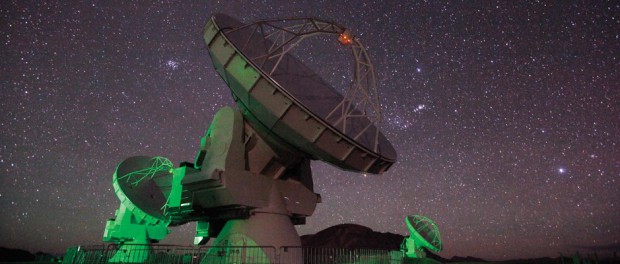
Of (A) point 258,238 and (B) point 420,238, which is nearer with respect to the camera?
(A) point 258,238

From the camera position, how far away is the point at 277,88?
11.0m

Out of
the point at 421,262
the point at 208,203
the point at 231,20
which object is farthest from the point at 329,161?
the point at 421,262

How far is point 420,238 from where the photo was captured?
76.7 ft

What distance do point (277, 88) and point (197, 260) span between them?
215 inches

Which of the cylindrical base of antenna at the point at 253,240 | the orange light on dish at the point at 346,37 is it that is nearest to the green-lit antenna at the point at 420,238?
the cylindrical base of antenna at the point at 253,240

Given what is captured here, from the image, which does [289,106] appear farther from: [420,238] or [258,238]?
[420,238]

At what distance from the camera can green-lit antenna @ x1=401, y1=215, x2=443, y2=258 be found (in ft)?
76.6

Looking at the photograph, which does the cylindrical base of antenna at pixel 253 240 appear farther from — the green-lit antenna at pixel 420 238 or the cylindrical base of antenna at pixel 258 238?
the green-lit antenna at pixel 420 238

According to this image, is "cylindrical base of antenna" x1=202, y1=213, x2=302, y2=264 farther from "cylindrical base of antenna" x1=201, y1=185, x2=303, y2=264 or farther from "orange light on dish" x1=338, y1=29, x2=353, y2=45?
"orange light on dish" x1=338, y1=29, x2=353, y2=45

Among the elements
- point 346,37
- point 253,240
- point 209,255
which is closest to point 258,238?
point 253,240

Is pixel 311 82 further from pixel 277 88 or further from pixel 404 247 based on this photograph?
pixel 404 247

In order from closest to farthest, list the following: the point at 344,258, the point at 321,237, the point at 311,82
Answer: the point at 344,258
the point at 311,82
the point at 321,237

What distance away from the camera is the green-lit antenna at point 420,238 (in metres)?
23.4

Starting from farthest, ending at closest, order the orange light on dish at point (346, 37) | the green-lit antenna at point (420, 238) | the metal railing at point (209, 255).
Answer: the green-lit antenna at point (420, 238), the orange light on dish at point (346, 37), the metal railing at point (209, 255)
